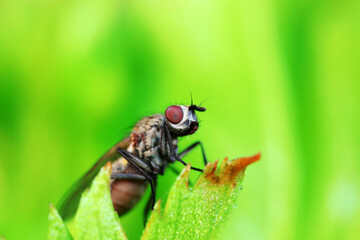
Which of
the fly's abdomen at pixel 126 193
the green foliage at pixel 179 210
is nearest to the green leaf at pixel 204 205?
the green foliage at pixel 179 210

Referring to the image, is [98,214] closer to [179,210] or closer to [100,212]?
[100,212]

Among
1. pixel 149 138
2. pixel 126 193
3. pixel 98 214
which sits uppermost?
pixel 98 214

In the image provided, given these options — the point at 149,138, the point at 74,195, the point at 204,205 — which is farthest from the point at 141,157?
the point at 204,205

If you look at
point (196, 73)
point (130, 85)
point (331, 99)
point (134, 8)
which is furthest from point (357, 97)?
point (134, 8)

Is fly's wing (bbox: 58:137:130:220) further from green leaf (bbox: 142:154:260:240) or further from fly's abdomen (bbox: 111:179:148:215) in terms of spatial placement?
green leaf (bbox: 142:154:260:240)

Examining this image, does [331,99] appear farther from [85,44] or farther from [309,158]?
[85,44]

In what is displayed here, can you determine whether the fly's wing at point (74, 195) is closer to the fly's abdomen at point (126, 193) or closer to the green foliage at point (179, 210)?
the fly's abdomen at point (126, 193)

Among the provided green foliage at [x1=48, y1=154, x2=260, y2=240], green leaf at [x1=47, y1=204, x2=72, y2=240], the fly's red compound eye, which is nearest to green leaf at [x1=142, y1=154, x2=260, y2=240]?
green foliage at [x1=48, y1=154, x2=260, y2=240]
